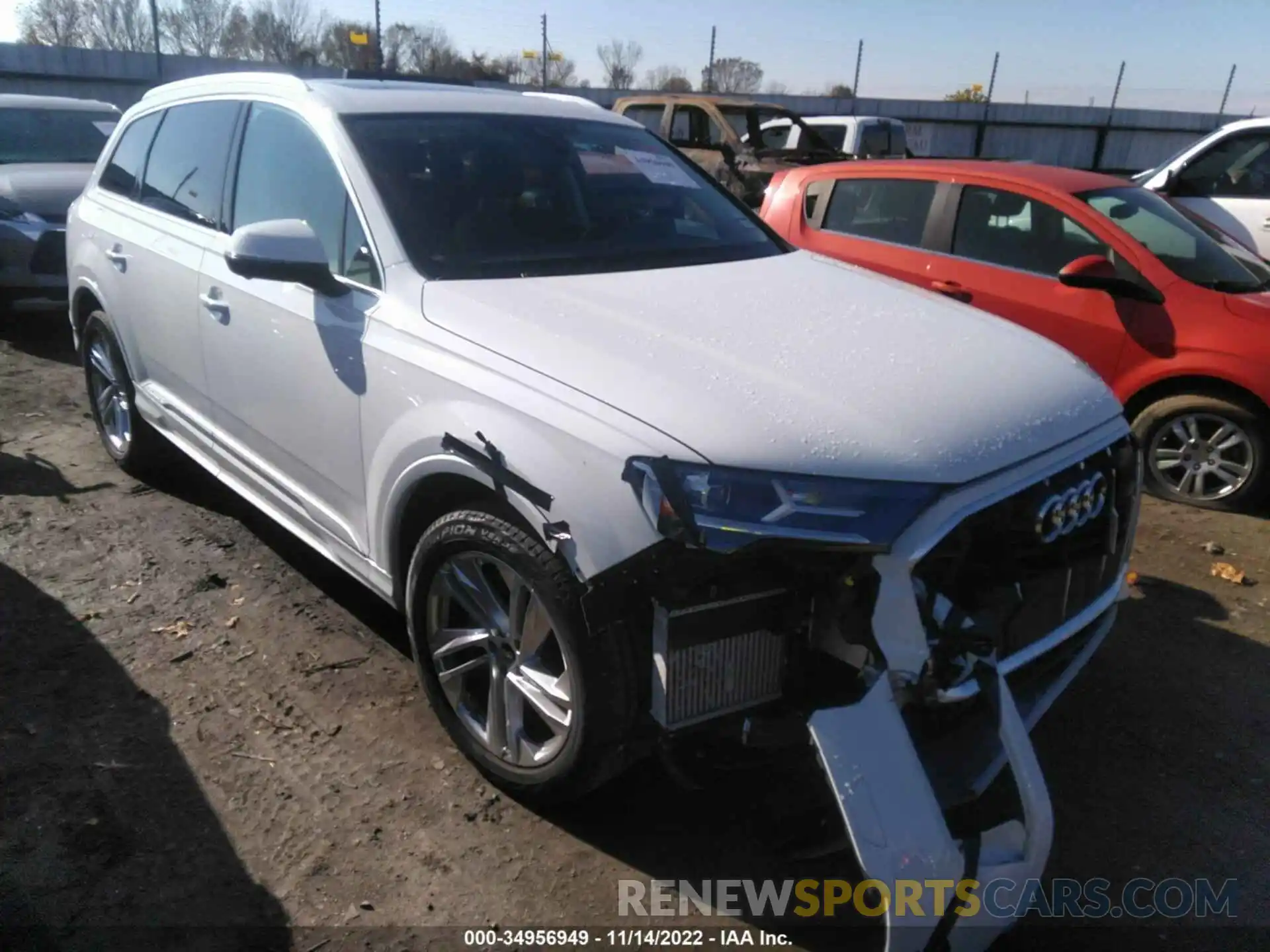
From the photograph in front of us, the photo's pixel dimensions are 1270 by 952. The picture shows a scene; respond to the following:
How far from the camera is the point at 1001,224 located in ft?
17.9

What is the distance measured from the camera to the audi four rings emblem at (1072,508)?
2355mm

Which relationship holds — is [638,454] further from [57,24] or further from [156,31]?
[57,24]

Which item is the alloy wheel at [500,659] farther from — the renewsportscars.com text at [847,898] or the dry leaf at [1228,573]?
the dry leaf at [1228,573]

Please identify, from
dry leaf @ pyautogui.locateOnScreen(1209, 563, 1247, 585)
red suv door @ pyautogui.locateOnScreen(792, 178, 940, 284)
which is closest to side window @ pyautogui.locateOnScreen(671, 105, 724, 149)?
red suv door @ pyautogui.locateOnScreen(792, 178, 940, 284)

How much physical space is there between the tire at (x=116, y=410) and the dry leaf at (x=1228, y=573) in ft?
16.3

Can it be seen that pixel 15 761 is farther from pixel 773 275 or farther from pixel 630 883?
pixel 773 275

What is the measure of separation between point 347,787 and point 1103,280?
4.17 metres

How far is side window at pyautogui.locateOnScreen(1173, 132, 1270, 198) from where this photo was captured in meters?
7.08

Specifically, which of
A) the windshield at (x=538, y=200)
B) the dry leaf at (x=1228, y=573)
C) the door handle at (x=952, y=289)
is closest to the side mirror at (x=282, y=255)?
the windshield at (x=538, y=200)

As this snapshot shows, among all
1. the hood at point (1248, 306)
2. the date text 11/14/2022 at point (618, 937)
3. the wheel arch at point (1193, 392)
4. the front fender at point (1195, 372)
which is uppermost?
the hood at point (1248, 306)

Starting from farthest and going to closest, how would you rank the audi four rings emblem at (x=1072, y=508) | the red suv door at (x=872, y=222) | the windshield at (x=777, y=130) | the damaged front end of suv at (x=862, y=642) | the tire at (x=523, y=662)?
1. the windshield at (x=777, y=130)
2. the red suv door at (x=872, y=222)
3. the audi four rings emblem at (x=1072, y=508)
4. the tire at (x=523, y=662)
5. the damaged front end of suv at (x=862, y=642)

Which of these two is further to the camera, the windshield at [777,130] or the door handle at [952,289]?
the windshield at [777,130]

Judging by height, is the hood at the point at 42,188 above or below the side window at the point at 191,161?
below

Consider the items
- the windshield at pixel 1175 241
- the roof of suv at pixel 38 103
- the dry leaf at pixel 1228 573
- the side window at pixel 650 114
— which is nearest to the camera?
the dry leaf at pixel 1228 573
